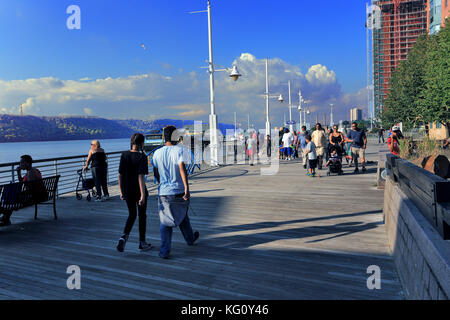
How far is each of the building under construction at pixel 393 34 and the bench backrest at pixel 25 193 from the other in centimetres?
13829

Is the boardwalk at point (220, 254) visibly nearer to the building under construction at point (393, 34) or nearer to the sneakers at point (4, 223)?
the sneakers at point (4, 223)

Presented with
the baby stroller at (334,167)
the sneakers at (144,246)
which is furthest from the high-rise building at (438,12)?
the sneakers at (144,246)

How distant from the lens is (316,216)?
765 cm

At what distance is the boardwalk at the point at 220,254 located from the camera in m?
4.12

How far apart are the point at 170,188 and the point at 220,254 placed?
1137mm

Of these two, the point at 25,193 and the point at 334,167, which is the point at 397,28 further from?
the point at 25,193

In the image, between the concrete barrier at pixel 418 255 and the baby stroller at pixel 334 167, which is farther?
the baby stroller at pixel 334 167

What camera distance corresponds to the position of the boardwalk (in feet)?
13.5

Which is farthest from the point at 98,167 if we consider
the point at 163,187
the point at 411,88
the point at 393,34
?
the point at 393,34

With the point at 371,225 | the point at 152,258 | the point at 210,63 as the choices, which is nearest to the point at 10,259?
the point at 152,258

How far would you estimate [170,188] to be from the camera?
5.29 meters

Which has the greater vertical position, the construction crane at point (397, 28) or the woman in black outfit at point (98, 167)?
the construction crane at point (397, 28)

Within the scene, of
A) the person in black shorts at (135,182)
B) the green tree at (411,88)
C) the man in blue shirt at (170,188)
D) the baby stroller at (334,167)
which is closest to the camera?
the man in blue shirt at (170,188)
